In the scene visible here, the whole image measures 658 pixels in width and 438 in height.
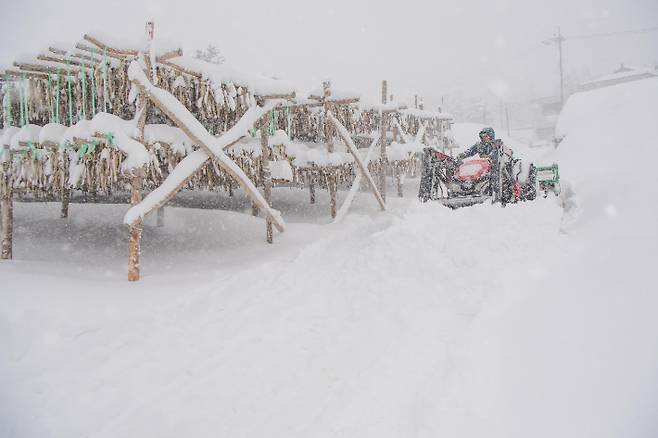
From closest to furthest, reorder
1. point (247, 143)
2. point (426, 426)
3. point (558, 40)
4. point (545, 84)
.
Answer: point (426, 426), point (247, 143), point (558, 40), point (545, 84)

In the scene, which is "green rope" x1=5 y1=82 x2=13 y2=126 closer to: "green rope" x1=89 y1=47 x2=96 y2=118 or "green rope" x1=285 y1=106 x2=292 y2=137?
"green rope" x1=89 y1=47 x2=96 y2=118

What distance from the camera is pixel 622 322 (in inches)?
158

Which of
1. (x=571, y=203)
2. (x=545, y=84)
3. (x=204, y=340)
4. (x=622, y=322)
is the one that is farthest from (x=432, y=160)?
(x=545, y=84)

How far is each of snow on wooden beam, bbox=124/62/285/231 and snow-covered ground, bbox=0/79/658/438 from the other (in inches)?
50.2

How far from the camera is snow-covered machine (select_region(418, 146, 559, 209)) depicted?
326 inches

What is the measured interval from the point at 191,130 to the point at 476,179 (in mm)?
5652

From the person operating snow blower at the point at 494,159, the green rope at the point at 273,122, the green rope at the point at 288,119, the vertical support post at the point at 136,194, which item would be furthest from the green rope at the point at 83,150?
the person operating snow blower at the point at 494,159

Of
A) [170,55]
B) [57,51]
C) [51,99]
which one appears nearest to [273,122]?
[170,55]

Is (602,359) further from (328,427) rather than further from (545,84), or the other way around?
(545,84)

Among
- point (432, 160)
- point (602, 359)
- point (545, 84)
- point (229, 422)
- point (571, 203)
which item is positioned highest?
point (545, 84)

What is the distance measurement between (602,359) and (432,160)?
6.03 metres

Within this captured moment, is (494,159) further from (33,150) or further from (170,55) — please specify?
(33,150)

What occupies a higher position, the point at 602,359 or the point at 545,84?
the point at 545,84

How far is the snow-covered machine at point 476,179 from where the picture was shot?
27.2 feet
